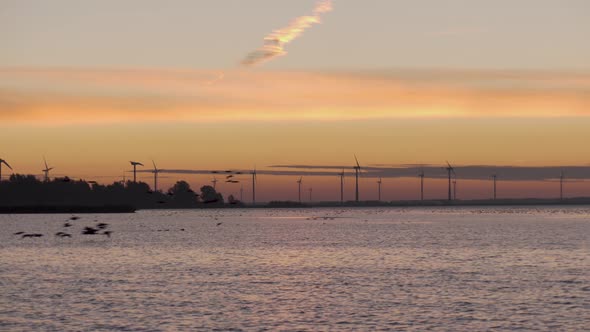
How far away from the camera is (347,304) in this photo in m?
59.8

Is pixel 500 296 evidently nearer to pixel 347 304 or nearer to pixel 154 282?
pixel 347 304

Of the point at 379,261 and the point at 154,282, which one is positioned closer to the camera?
the point at 154,282

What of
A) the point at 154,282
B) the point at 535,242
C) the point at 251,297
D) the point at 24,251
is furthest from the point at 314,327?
the point at 535,242

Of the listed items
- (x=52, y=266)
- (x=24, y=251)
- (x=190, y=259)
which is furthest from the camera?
(x=24, y=251)

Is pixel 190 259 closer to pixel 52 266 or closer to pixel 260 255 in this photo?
pixel 260 255

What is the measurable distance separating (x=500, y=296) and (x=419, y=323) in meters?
14.6

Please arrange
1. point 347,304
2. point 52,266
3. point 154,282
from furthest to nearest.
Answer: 1. point 52,266
2. point 154,282
3. point 347,304

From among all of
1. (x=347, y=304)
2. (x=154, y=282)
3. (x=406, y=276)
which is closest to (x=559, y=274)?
(x=406, y=276)

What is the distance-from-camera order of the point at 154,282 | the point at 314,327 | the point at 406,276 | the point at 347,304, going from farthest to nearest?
1. the point at 406,276
2. the point at 154,282
3. the point at 347,304
4. the point at 314,327

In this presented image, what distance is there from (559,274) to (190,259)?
4591 centimetres

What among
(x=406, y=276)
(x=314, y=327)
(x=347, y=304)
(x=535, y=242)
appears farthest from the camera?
(x=535, y=242)

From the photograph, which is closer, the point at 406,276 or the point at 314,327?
the point at 314,327

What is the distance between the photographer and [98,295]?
65125 mm

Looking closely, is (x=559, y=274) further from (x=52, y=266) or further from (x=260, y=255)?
(x=52, y=266)
